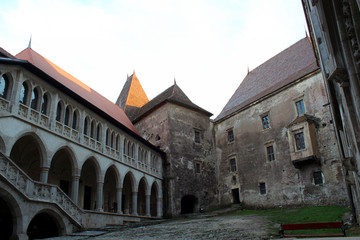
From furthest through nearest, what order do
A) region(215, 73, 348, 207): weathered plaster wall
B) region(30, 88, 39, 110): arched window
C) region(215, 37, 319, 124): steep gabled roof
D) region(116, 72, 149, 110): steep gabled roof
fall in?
region(116, 72, 149, 110): steep gabled roof < region(215, 37, 319, 124): steep gabled roof < region(215, 73, 348, 207): weathered plaster wall < region(30, 88, 39, 110): arched window

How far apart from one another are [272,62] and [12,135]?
24.7m

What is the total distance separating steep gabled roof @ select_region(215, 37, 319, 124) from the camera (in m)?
24.8

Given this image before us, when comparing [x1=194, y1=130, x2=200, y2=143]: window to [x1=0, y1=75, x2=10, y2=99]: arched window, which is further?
[x1=194, y1=130, x2=200, y2=143]: window

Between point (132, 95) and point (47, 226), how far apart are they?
2470 cm

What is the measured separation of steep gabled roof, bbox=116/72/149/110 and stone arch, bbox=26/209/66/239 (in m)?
21.6

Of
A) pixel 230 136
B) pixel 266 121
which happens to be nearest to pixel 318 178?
pixel 266 121

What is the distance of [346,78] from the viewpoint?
6223 millimetres

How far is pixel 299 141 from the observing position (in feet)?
72.2

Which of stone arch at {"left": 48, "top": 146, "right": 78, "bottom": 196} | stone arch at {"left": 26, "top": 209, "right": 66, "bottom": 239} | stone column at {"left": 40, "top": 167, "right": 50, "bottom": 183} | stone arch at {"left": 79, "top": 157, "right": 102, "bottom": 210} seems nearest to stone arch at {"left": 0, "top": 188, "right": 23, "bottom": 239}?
stone arch at {"left": 26, "top": 209, "right": 66, "bottom": 239}

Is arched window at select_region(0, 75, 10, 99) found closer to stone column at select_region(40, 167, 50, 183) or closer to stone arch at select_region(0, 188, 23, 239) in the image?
stone column at select_region(40, 167, 50, 183)

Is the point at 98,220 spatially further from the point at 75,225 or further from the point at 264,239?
the point at 264,239

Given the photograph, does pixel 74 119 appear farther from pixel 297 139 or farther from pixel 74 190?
pixel 297 139

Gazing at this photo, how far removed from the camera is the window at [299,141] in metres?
21.7

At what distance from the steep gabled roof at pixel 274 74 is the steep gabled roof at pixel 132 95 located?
36.8 feet
